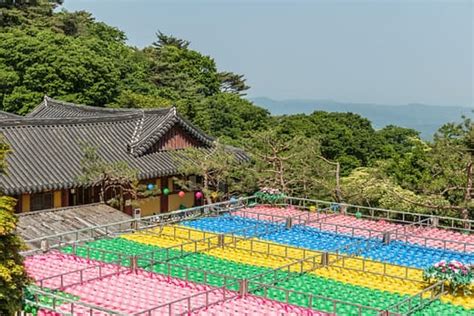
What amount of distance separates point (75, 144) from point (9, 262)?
15.9m

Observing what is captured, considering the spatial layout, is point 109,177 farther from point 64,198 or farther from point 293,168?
point 293,168

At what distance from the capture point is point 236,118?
5003cm

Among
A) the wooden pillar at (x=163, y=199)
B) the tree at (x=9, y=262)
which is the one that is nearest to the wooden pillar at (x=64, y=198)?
the wooden pillar at (x=163, y=199)

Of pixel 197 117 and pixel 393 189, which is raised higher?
pixel 197 117

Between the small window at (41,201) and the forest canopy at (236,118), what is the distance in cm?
891

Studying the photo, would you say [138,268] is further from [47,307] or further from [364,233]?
[364,233]

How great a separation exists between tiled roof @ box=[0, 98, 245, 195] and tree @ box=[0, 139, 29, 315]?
11.1 metres

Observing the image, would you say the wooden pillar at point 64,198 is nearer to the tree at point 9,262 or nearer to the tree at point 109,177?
the tree at point 109,177

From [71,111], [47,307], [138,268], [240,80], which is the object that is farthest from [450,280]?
[240,80]

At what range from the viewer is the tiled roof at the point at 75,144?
23719 mm

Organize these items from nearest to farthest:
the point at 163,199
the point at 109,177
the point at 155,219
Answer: the point at 155,219 < the point at 109,177 < the point at 163,199

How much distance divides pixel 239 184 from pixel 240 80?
4565 cm

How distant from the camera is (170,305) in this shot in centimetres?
1332

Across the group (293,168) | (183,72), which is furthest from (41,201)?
(183,72)
